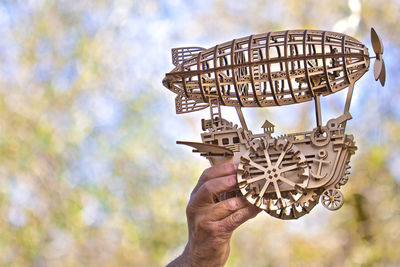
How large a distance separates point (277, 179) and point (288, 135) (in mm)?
273

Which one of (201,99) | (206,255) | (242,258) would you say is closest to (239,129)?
(201,99)

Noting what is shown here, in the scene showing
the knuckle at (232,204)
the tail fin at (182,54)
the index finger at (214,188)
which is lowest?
the knuckle at (232,204)

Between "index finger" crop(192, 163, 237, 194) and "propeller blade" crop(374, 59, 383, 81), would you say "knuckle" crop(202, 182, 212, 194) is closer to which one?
"index finger" crop(192, 163, 237, 194)

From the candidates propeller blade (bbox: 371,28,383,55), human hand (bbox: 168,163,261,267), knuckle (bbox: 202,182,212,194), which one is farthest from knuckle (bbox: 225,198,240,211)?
propeller blade (bbox: 371,28,383,55)

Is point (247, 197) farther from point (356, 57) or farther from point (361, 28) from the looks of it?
point (361, 28)

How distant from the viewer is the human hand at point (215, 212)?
10.0 ft

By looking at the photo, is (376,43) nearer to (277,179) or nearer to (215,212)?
(277,179)

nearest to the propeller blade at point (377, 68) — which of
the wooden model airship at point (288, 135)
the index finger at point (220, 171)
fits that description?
the wooden model airship at point (288, 135)

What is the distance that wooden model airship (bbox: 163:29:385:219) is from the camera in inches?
117

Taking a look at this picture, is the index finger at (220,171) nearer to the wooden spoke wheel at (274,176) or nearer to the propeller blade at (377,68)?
the wooden spoke wheel at (274,176)

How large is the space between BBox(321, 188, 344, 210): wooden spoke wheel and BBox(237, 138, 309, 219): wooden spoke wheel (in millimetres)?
123

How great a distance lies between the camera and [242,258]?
657 centimetres

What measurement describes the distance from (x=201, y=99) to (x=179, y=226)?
12.0ft

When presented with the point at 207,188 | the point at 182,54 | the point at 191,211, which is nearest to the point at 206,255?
the point at 191,211
